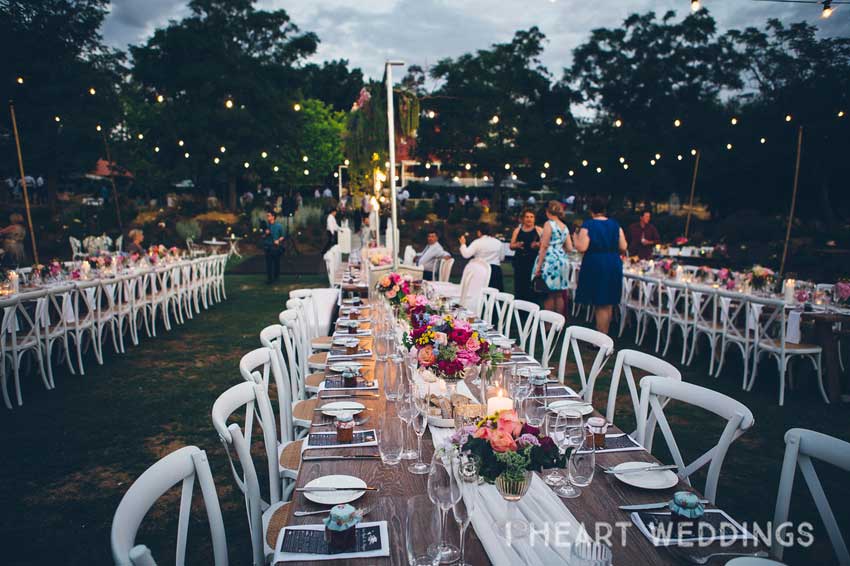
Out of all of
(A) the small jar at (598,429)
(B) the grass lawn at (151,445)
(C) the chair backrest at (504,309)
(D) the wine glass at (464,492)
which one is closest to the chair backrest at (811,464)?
(A) the small jar at (598,429)

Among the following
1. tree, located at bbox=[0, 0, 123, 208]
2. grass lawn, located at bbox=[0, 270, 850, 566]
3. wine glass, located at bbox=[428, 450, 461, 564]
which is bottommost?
grass lawn, located at bbox=[0, 270, 850, 566]

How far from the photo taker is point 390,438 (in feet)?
6.17

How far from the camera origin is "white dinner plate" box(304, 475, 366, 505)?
5.55 feet

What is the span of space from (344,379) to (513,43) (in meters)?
33.4

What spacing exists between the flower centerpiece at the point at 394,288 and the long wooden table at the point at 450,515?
2204 mm

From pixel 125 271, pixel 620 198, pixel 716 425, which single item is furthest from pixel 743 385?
pixel 620 198

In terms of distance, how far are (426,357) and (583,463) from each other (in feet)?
2.97

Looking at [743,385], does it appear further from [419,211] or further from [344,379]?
[419,211]

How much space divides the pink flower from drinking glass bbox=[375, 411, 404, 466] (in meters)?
0.55

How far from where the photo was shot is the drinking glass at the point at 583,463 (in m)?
1.66

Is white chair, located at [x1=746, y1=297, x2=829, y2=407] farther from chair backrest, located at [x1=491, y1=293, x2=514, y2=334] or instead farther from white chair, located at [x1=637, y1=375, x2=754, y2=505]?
white chair, located at [x1=637, y1=375, x2=754, y2=505]

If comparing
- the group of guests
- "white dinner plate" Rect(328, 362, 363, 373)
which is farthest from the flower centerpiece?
A: the group of guests

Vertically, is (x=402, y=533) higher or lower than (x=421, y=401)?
lower

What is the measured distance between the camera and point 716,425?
4488mm
